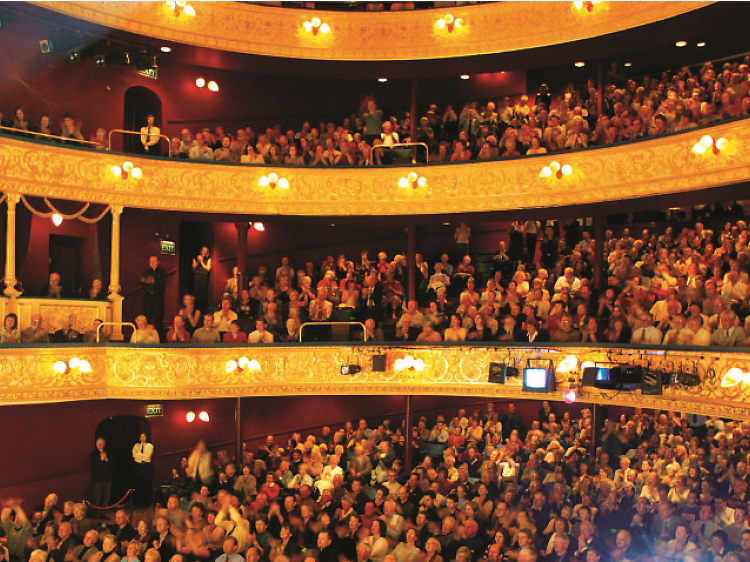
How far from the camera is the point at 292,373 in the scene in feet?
48.6

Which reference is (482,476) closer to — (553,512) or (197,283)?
(553,512)

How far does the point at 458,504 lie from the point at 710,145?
6.66 meters

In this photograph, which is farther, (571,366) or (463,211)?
(463,211)

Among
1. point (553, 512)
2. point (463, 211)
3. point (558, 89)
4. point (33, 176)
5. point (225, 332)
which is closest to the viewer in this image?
point (553, 512)

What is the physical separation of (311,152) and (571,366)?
7.20 m

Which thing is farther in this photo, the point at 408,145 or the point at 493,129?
the point at 493,129

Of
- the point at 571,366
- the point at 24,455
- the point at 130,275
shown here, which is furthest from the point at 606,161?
the point at 24,455

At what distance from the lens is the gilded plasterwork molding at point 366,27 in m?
15.0

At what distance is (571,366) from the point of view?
12.7m

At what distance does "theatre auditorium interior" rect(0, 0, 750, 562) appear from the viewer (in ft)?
38.5

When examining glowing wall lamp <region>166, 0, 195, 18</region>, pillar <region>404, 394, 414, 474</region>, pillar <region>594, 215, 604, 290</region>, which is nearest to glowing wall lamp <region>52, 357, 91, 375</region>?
pillar <region>404, 394, 414, 474</region>

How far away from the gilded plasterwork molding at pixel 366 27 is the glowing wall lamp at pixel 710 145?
3326 mm

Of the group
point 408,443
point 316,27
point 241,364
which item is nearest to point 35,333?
point 241,364

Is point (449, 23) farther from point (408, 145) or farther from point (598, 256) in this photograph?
point (598, 256)
